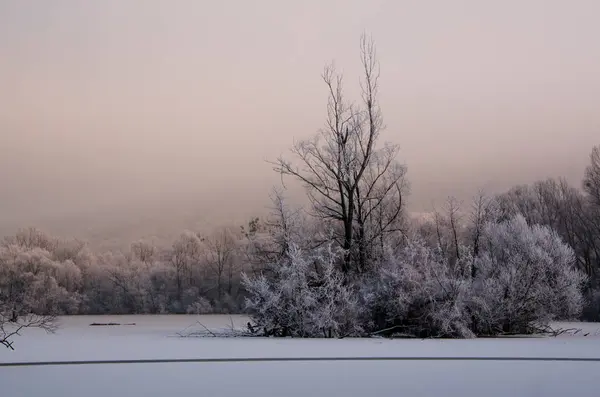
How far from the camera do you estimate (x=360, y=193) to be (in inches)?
1041

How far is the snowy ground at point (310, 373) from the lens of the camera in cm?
937

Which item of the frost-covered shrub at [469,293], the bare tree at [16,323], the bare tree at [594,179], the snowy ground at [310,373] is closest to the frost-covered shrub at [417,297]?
the frost-covered shrub at [469,293]

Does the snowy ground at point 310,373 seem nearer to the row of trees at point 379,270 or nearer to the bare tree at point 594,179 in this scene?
the row of trees at point 379,270

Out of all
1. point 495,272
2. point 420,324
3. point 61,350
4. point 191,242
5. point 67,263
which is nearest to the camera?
point 61,350

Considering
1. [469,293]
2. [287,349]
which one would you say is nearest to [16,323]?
[287,349]

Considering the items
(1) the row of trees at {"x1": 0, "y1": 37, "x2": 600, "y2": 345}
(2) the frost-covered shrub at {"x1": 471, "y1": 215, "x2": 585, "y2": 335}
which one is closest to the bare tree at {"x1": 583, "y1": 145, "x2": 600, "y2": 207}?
(1) the row of trees at {"x1": 0, "y1": 37, "x2": 600, "y2": 345}

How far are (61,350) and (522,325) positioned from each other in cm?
1410

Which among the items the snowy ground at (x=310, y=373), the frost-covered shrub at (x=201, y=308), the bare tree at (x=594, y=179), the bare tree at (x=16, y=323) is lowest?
the snowy ground at (x=310, y=373)

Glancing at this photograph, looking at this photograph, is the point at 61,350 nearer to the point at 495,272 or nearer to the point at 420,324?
the point at 420,324

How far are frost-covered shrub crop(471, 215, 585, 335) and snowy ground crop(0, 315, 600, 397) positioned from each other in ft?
13.6

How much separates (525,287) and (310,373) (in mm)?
11865

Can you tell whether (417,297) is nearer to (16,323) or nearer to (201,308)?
(16,323)

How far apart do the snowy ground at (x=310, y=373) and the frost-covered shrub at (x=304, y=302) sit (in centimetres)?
368

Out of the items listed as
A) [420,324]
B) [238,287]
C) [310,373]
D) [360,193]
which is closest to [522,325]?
[420,324]
